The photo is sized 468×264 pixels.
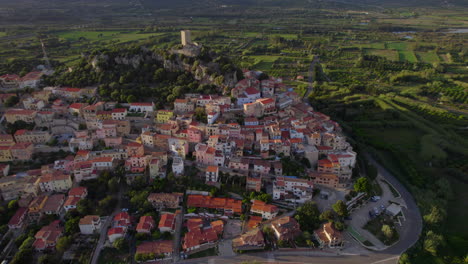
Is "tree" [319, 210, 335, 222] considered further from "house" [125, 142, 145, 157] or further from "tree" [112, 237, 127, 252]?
"house" [125, 142, 145, 157]

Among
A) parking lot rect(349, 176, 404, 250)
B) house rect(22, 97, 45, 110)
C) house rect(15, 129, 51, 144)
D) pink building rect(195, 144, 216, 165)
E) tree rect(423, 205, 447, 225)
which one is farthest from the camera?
house rect(22, 97, 45, 110)

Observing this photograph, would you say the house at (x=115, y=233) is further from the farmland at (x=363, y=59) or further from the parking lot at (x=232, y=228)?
the farmland at (x=363, y=59)

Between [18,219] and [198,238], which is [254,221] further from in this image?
[18,219]

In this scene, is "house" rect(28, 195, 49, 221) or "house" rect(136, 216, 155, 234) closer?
"house" rect(136, 216, 155, 234)

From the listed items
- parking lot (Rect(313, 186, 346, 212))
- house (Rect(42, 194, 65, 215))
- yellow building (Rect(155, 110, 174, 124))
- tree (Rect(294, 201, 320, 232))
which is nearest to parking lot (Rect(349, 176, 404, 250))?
parking lot (Rect(313, 186, 346, 212))

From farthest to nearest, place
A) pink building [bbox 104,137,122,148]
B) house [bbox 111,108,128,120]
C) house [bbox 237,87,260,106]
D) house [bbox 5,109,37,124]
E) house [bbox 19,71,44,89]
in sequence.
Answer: house [bbox 19,71,44,89]
house [bbox 237,87,260,106]
house [bbox 111,108,128,120]
house [bbox 5,109,37,124]
pink building [bbox 104,137,122,148]

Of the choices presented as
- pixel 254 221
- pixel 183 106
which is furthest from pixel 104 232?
pixel 183 106
